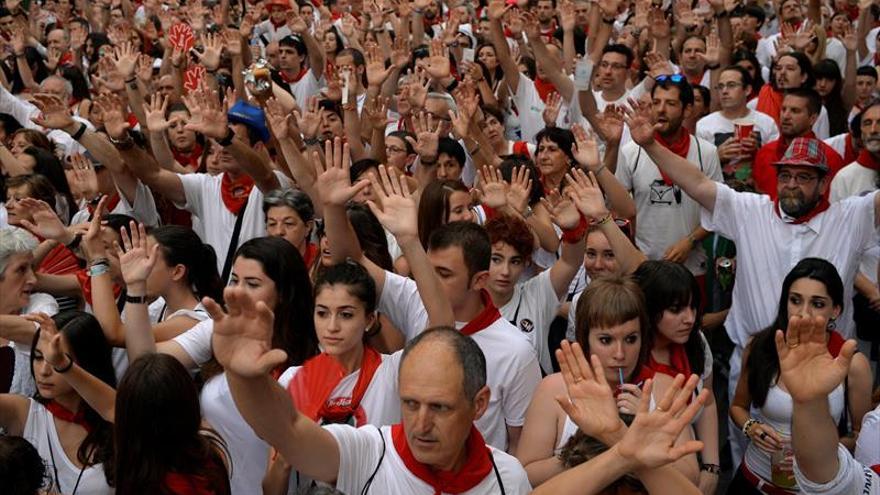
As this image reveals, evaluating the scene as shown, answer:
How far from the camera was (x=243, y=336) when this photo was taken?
2586 mm

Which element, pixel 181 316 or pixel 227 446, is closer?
pixel 227 446

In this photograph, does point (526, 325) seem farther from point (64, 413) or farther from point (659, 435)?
point (659, 435)

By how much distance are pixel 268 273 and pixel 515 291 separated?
1.24 m

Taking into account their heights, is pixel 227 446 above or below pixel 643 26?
below

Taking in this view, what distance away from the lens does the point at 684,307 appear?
406 cm

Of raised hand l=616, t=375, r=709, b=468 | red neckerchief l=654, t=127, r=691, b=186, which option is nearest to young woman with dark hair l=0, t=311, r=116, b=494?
raised hand l=616, t=375, r=709, b=468

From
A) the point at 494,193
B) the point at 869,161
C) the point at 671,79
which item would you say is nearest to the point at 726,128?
the point at 671,79

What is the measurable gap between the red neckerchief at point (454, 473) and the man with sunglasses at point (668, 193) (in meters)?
3.53

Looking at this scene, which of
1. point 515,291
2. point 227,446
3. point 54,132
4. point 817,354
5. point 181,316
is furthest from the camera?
point 54,132

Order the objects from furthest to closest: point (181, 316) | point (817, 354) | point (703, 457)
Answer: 1. point (181, 316)
2. point (703, 457)
3. point (817, 354)

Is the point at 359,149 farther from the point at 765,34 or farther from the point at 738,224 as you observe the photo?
the point at 765,34

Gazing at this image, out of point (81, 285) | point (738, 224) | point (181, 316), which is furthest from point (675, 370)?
point (81, 285)

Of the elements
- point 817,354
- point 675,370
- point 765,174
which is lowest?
point 675,370

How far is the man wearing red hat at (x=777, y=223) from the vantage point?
5137mm
